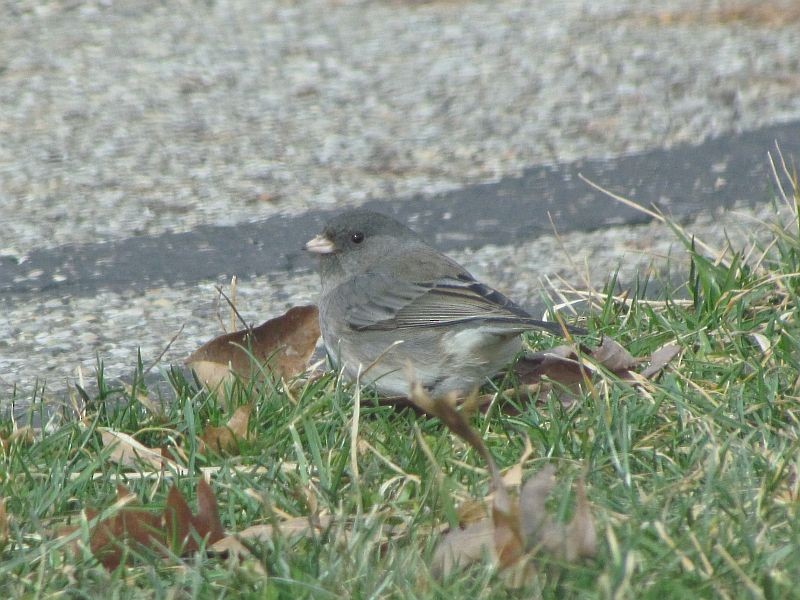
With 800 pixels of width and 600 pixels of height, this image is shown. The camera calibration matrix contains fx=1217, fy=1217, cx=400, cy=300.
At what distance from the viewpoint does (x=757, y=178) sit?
15.5 feet

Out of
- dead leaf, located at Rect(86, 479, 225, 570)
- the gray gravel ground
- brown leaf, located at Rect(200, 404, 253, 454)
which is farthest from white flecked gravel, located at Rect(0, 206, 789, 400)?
dead leaf, located at Rect(86, 479, 225, 570)

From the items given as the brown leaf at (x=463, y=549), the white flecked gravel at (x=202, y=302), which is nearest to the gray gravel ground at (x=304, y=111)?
the white flecked gravel at (x=202, y=302)

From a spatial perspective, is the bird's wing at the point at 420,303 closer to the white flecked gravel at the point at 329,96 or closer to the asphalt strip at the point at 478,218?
the asphalt strip at the point at 478,218

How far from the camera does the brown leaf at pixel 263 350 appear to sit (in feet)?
10.4

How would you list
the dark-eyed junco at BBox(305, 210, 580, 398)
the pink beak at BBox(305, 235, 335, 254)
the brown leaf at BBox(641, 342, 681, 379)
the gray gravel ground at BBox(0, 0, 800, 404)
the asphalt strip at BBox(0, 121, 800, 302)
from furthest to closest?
the asphalt strip at BBox(0, 121, 800, 302) < the gray gravel ground at BBox(0, 0, 800, 404) < the pink beak at BBox(305, 235, 335, 254) < the dark-eyed junco at BBox(305, 210, 580, 398) < the brown leaf at BBox(641, 342, 681, 379)

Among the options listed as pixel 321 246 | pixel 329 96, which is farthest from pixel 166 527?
pixel 329 96

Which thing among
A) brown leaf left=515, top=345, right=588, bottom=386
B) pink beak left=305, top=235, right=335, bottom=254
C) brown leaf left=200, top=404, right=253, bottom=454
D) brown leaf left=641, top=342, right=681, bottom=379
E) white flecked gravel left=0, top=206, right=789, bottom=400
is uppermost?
pink beak left=305, top=235, right=335, bottom=254

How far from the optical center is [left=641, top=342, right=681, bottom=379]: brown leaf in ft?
10.3

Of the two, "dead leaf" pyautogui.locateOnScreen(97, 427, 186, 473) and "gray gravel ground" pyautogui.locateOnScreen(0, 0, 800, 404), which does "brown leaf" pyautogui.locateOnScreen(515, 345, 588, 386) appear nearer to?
"gray gravel ground" pyautogui.locateOnScreen(0, 0, 800, 404)

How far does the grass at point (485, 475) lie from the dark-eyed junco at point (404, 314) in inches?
8.0

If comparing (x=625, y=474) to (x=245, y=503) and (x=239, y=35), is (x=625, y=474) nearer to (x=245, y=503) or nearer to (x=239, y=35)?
(x=245, y=503)

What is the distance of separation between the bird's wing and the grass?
32 centimetres

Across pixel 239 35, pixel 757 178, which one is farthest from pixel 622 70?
pixel 239 35

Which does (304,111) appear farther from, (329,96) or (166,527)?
(166,527)
